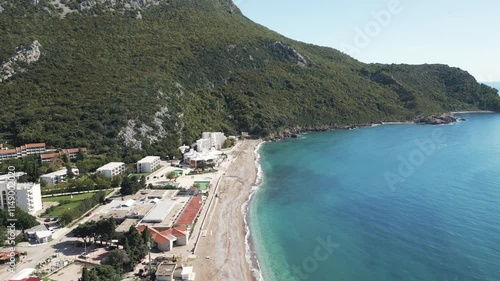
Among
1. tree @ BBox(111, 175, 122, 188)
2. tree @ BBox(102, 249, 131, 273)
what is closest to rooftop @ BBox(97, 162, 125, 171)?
tree @ BBox(111, 175, 122, 188)

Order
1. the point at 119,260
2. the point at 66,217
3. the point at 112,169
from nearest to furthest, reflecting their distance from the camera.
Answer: the point at 119,260, the point at 66,217, the point at 112,169

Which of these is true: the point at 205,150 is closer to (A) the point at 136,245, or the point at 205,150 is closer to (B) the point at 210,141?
(B) the point at 210,141

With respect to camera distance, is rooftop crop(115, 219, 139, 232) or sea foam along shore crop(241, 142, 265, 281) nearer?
sea foam along shore crop(241, 142, 265, 281)

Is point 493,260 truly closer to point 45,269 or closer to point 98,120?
point 45,269

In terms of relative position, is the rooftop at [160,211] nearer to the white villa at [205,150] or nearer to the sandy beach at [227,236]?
the sandy beach at [227,236]

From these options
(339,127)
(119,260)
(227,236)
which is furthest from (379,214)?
(339,127)

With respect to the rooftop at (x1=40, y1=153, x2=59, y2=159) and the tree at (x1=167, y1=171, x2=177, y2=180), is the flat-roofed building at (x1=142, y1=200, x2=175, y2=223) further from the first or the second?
the rooftop at (x1=40, y1=153, x2=59, y2=159)

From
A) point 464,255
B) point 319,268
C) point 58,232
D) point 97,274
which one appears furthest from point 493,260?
point 58,232
